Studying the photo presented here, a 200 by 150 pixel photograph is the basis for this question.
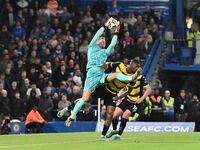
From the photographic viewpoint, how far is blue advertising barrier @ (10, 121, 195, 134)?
28.0 m

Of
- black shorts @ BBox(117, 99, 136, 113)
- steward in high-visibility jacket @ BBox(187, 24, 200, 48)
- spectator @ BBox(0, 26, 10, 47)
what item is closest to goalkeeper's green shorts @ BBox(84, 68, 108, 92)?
black shorts @ BBox(117, 99, 136, 113)

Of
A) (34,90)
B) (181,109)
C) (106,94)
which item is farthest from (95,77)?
(181,109)

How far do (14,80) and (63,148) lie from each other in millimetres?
14231

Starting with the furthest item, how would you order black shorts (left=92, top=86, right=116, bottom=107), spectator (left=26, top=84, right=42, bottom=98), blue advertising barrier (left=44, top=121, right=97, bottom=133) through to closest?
spectator (left=26, top=84, right=42, bottom=98) < blue advertising barrier (left=44, top=121, right=97, bottom=133) < black shorts (left=92, top=86, right=116, bottom=107)

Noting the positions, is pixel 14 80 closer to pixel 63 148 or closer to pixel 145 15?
pixel 145 15

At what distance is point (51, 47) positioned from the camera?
109ft

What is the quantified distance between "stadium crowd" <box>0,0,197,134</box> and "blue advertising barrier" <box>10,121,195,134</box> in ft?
1.55

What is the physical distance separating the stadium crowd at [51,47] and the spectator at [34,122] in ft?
2.27

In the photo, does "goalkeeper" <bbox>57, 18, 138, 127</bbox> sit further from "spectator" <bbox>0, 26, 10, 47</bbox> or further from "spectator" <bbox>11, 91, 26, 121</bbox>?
"spectator" <bbox>0, 26, 10, 47</bbox>

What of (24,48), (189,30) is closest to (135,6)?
(189,30)

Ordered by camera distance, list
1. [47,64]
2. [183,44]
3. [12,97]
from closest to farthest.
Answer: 1. [12,97]
2. [47,64]
3. [183,44]

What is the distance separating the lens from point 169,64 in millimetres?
34375

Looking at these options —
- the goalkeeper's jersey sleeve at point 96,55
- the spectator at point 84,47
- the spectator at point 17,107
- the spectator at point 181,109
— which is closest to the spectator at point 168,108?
the spectator at point 181,109

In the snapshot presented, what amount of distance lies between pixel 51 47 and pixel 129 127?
255 inches
